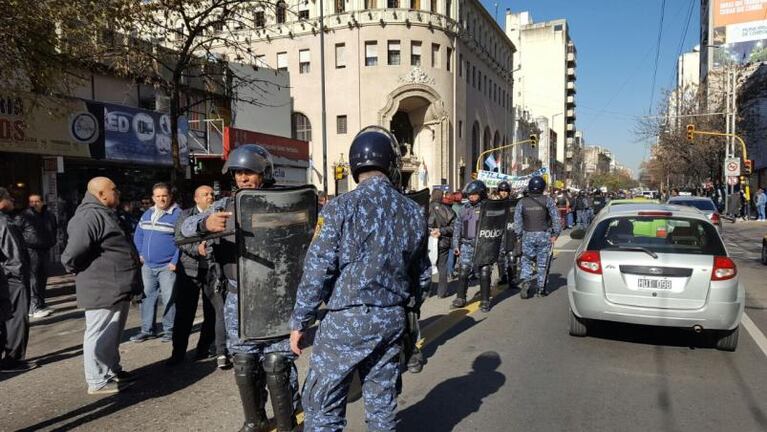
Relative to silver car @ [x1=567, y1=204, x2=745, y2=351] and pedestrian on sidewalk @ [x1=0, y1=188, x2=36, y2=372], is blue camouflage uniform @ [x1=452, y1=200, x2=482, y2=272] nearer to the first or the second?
silver car @ [x1=567, y1=204, x2=745, y2=351]

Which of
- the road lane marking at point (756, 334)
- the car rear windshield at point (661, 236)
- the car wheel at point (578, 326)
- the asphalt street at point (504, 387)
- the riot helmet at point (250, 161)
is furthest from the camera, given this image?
the car wheel at point (578, 326)

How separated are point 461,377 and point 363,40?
115 ft

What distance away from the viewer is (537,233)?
8.64 m

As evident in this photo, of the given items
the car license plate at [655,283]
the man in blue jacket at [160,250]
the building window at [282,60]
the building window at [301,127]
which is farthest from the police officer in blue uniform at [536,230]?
the building window at [282,60]

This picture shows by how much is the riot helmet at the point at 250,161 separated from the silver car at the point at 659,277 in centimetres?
379

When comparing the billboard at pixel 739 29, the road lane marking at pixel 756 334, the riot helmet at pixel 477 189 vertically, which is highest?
the billboard at pixel 739 29

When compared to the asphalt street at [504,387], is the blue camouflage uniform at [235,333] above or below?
above

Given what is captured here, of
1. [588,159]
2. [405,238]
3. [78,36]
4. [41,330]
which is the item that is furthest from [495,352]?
[588,159]

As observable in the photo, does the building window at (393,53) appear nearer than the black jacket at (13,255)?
No

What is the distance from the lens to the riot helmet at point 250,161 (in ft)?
11.7

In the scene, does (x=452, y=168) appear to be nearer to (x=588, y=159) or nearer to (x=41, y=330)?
(x=41, y=330)

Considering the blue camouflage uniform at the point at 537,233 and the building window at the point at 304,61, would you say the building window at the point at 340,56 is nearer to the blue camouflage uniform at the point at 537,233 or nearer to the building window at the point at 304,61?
the building window at the point at 304,61

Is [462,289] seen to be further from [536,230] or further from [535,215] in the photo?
[535,215]

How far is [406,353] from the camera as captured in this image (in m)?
2.86
